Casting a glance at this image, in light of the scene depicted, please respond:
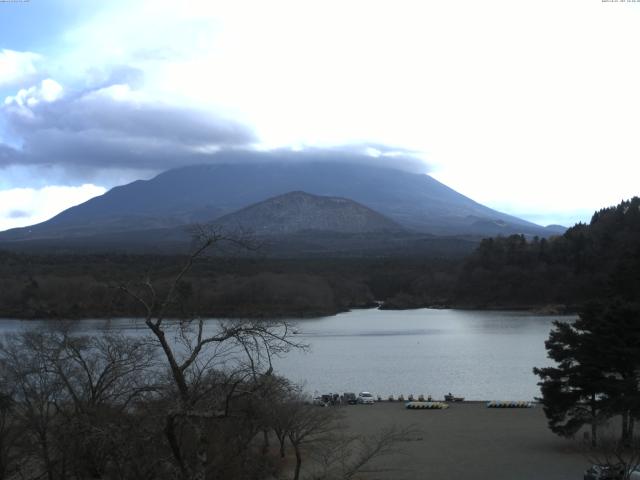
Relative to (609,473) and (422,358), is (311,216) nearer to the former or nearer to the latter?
(422,358)

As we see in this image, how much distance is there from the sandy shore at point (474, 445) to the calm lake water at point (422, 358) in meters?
2.83

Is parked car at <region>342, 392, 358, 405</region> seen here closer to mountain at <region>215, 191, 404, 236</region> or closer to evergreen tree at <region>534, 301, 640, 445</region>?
evergreen tree at <region>534, 301, 640, 445</region>

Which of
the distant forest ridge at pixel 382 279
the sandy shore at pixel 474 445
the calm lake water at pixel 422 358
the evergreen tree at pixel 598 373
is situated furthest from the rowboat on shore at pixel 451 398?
the distant forest ridge at pixel 382 279

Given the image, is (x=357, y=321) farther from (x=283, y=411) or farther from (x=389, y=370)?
(x=283, y=411)

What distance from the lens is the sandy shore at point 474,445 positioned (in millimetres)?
12883

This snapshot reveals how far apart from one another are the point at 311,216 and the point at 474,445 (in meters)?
150

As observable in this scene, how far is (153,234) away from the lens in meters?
127

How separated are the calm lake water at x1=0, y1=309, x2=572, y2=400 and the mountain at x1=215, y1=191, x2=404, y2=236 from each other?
336ft

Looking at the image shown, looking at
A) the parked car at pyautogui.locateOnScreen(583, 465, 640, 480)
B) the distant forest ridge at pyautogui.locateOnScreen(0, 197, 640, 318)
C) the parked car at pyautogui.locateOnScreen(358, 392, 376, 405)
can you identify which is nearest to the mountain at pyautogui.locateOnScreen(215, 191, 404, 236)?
the distant forest ridge at pyautogui.locateOnScreen(0, 197, 640, 318)

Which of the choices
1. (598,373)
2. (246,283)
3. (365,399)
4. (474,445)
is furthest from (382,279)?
(598,373)

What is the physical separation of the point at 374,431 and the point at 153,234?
375ft

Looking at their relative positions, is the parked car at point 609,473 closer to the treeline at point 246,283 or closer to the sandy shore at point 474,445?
the sandy shore at point 474,445

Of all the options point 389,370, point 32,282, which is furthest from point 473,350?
point 32,282

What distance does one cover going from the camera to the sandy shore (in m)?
12.9
